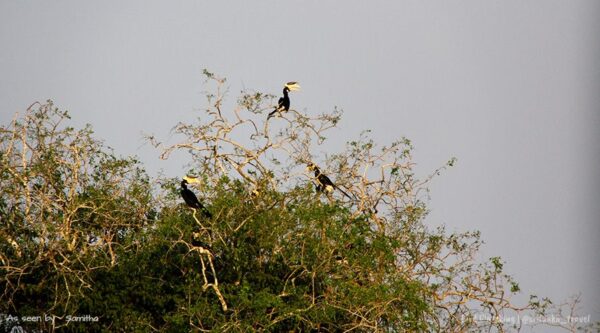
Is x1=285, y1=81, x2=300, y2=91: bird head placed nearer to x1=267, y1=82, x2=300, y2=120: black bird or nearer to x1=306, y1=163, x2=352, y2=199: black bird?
x1=267, y1=82, x2=300, y2=120: black bird

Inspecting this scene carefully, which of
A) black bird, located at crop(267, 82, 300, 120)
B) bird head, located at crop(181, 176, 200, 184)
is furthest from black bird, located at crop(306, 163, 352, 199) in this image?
bird head, located at crop(181, 176, 200, 184)

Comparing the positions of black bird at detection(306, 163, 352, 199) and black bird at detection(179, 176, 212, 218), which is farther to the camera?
black bird at detection(306, 163, 352, 199)

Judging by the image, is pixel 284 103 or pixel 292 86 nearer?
pixel 284 103

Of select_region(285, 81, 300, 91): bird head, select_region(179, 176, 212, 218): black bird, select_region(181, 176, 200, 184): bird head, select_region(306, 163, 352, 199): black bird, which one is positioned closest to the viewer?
select_region(179, 176, 212, 218): black bird

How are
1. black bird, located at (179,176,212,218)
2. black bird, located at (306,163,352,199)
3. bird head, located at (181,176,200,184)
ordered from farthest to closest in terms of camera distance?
black bird, located at (306,163,352,199), bird head, located at (181,176,200,184), black bird, located at (179,176,212,218)

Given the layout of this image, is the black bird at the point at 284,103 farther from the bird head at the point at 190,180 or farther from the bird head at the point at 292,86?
the bird head at the point at 190,180

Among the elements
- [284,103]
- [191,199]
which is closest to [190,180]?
[191,199]

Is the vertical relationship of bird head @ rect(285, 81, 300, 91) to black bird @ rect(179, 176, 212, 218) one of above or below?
above

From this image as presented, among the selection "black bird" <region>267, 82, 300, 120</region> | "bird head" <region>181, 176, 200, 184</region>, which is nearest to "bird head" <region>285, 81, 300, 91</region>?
"black bird" <region>267, 82, 300, 120</region>

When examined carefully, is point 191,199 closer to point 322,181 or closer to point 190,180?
point 190,180

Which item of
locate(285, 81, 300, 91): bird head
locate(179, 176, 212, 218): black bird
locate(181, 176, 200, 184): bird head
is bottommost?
locate(179, 176, 212, 218): black bird

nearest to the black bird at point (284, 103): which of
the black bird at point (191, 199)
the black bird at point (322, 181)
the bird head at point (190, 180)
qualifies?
the black bird at point (322, 181)

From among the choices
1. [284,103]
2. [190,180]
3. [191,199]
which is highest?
[284,103]

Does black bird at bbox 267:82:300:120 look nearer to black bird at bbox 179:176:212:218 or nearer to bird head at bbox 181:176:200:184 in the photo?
bird head at bbox 181:176:200:184
